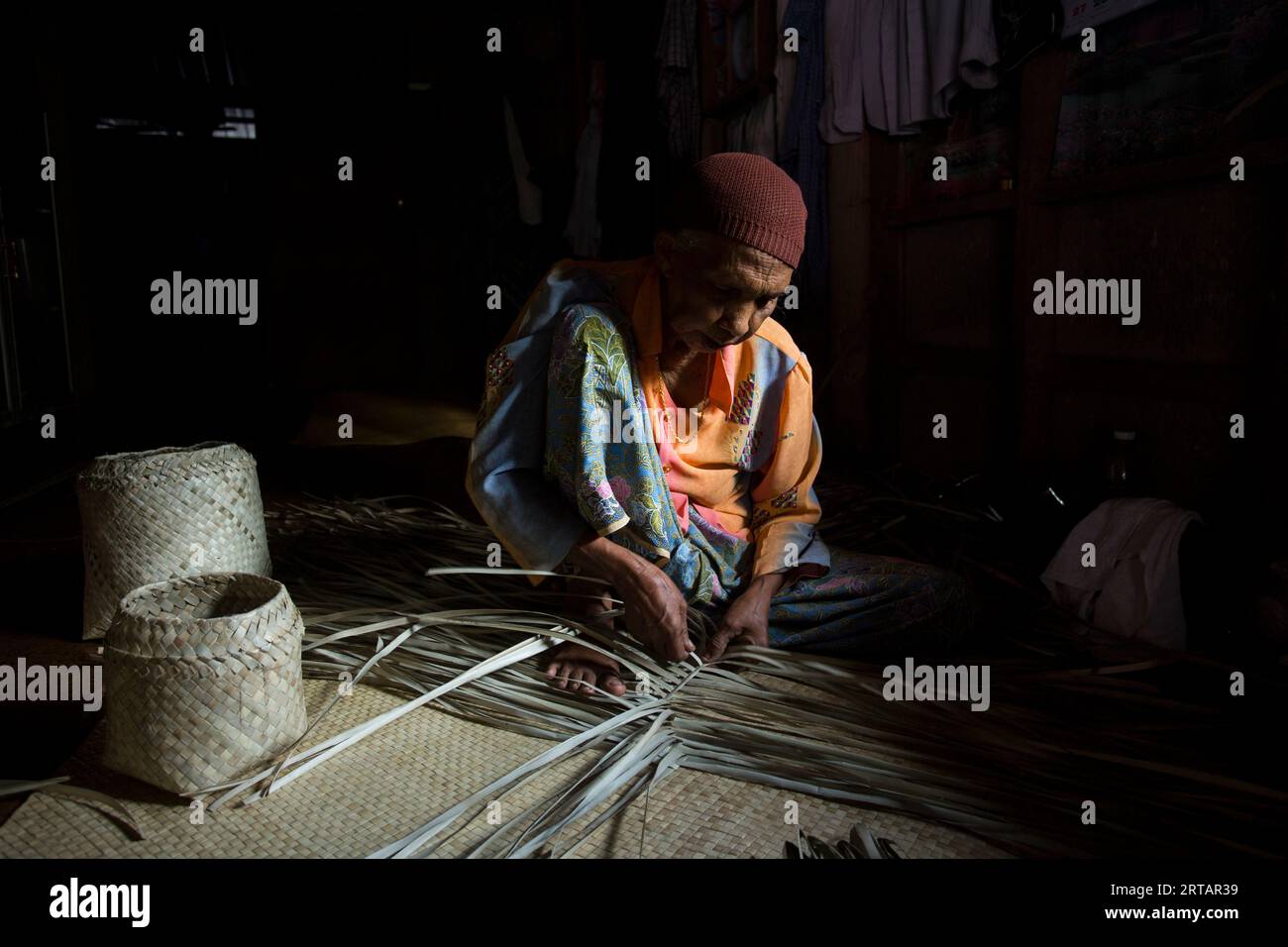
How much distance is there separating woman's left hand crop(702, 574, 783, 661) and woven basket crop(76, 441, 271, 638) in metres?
1.03

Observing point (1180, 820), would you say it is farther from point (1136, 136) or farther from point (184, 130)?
point (184, 130)

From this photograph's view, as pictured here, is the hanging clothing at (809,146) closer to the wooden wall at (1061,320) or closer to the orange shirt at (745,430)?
the wooden wall at (1061,320)

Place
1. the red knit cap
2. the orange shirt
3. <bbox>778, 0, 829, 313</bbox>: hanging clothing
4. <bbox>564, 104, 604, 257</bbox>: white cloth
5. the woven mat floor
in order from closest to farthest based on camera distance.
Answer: the woven mat floor, the red knit cap, the orange shirt, <bbox>778, 0, 829, 313</bbox>: hanging clothing, <bbox>564, 104, 604, 257</bbox>: white cloth

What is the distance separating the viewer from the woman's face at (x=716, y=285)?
149 cm

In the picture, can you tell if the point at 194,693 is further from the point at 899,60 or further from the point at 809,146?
the point at 809,146

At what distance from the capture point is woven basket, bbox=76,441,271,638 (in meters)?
1.88

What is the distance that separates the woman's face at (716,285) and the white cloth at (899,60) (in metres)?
1.68

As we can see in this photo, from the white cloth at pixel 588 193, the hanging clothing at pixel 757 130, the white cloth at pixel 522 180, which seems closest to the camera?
the hanging clothing at pixel 757 130

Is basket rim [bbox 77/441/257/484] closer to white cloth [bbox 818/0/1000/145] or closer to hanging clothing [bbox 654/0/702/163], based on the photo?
white cloth [bbox 818/0/1000/145]

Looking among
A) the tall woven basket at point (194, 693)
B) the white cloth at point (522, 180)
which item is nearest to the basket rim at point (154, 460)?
the tall woven basket at point (194, 693)

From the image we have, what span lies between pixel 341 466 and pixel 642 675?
97.2 inches

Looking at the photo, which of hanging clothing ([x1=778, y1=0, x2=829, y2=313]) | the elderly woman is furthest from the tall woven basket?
hanging clothing ([x1=778, y1=0, x2=829, y2=313])
